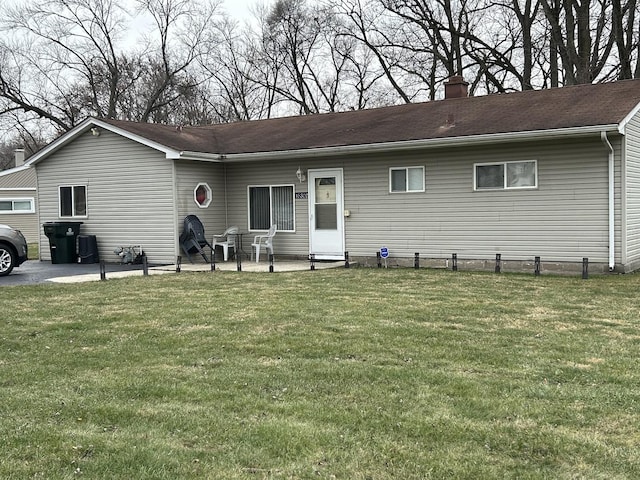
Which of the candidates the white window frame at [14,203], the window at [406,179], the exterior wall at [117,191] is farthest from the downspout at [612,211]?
the white window frame at [14,203]

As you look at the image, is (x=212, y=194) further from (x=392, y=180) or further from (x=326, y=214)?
(x=392, y=180)

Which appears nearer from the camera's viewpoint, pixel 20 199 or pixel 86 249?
pixel 86 249

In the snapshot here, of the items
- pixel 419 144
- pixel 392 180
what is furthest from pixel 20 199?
pixel 419 144

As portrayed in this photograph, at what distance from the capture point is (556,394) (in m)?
4.61

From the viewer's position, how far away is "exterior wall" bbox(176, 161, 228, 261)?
586 inches

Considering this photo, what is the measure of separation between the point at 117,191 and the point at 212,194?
232 centimetres

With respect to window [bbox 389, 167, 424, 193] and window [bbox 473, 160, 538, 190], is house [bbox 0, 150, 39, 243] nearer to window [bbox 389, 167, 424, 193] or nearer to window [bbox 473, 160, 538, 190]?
window [bbox 389, 167, 424, 193]

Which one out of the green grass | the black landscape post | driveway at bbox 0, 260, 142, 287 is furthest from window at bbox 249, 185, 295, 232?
the black landscape post

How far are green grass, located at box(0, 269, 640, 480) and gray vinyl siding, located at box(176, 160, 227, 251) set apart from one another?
6164 mm

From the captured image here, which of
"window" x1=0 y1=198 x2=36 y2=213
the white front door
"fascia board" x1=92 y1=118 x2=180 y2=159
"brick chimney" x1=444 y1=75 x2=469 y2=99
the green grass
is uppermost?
"brick chimney" x1=444 y1=75 x2=469 y2=99

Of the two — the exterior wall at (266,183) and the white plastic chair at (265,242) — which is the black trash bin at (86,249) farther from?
the white plastic chair at (265,242)

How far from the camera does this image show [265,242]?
15508mm

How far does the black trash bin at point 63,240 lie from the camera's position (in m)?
15.8

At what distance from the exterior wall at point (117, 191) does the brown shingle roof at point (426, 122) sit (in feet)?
2.20
